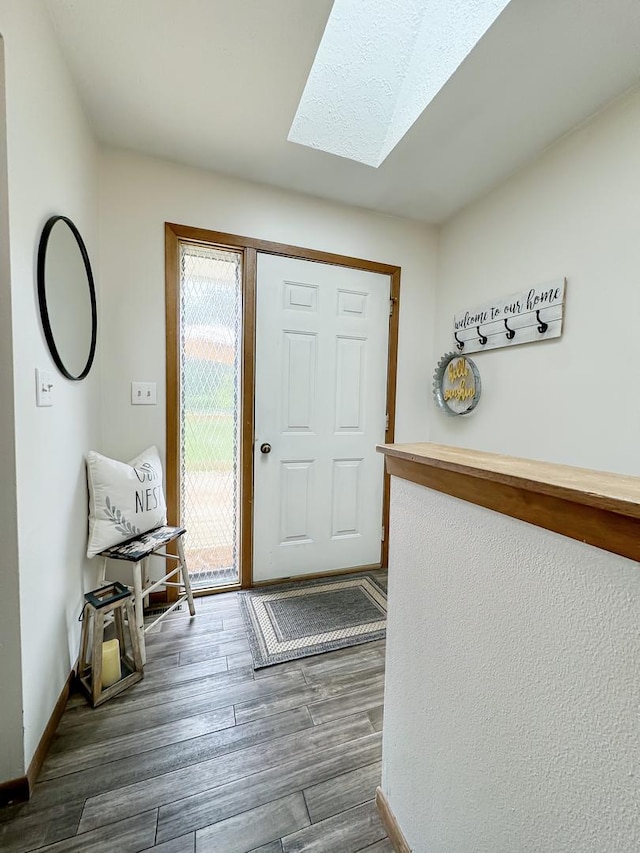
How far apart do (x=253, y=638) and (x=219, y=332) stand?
5.46 ft

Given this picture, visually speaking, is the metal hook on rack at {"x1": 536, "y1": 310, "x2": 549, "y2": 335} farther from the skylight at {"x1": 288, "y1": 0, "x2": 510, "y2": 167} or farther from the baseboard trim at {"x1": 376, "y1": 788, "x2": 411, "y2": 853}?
the baseboard trim at {"x1": 376, "y1": 788, "x2": 411, "y2": 853}

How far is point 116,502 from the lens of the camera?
1582mm

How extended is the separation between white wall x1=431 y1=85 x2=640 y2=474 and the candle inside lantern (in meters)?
2.12

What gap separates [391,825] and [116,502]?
1497 millimetres

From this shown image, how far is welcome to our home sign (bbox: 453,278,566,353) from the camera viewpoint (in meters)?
1.68

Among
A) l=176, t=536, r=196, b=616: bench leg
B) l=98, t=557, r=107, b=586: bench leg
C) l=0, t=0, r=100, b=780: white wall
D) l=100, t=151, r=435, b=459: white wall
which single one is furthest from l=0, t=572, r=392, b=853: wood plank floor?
l=100, t=151, r=435, b=459: white wall

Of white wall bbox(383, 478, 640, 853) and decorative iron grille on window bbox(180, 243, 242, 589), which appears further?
decorative iron grille on window bbox(180, 243, 242, 589)

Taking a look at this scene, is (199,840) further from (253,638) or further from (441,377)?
(441,377)

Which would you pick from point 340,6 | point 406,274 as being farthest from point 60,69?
point 406,274

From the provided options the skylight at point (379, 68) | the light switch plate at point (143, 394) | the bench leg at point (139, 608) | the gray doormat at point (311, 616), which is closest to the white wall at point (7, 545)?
the bench leg at point (139, 608)

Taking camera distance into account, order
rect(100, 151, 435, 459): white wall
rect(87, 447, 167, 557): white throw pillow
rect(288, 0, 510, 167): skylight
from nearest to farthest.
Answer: rect(288, 0, 510, 167): skylight, rect(87, 447, 167, 557): white throw pillow, rect(100, 151, 435, 459): white wall

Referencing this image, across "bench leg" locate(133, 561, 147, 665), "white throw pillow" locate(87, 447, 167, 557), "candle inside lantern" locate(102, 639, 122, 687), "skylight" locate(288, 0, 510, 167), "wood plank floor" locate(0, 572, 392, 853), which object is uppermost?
"skylight" locate(288, 0, 510, 167)

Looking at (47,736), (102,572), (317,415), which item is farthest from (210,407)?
(47,736)

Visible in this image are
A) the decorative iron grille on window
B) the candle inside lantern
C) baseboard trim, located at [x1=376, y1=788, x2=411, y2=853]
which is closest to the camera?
baseboard trim, located at [x1=376, y1=788, x2=411, y2=853]
